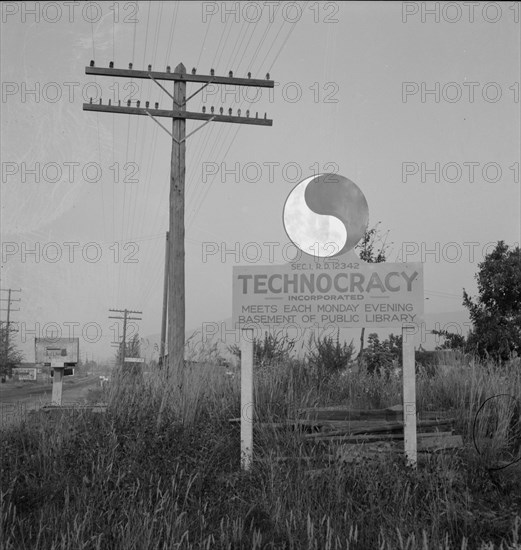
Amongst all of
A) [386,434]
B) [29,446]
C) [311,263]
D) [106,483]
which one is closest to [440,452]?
[386,434]

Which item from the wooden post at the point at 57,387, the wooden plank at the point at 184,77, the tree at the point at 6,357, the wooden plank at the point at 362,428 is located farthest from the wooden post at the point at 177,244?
the tree at the point at 6,357

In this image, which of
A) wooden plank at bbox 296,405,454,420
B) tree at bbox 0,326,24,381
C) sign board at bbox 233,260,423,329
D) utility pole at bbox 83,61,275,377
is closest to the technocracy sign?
sign board at bbox 233,260,423,329

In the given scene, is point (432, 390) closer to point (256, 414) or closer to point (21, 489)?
point (256, 414)

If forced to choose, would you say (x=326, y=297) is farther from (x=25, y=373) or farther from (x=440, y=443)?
(x=25, y=373)

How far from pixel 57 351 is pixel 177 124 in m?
5.47

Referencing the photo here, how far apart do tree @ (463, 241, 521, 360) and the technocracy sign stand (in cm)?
1625

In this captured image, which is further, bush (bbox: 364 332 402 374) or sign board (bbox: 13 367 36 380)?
sign board (bbox: 13 367 36 380)

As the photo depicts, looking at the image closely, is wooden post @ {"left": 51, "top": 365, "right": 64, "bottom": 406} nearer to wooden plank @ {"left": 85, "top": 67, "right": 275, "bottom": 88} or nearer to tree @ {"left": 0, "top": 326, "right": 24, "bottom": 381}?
wooden plank @ {"left": 85, "top": 67, "right": 275, "bottom": 88}

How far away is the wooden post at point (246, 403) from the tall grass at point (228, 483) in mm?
156

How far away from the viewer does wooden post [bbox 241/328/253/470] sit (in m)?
6.65

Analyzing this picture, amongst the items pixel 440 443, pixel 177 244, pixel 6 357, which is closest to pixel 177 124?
pixel 177 244

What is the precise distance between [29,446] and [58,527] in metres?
2.47

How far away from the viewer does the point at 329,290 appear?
7.09 metres

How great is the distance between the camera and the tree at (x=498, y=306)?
72.9 ft
